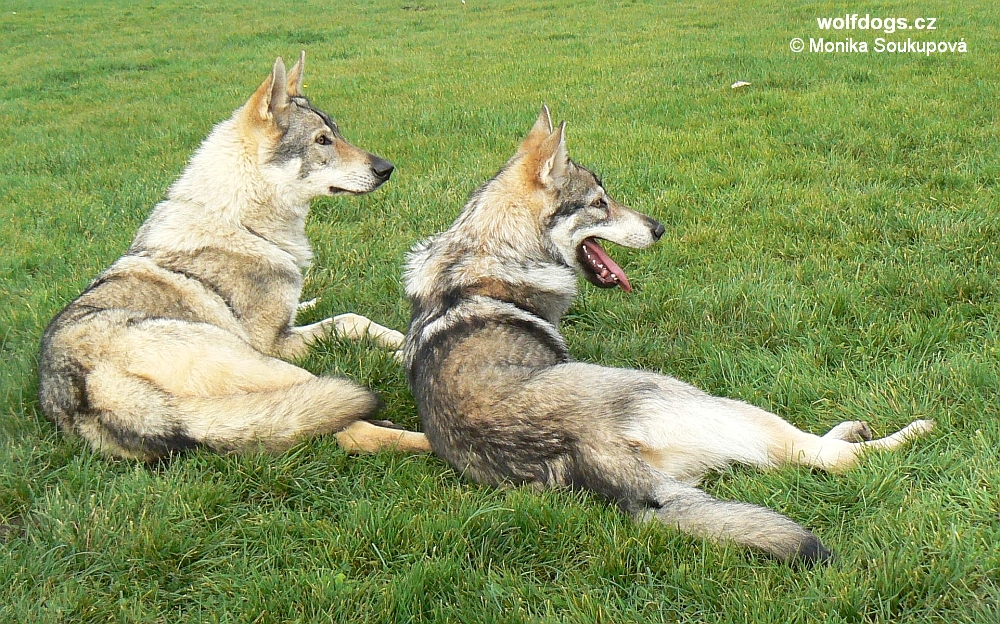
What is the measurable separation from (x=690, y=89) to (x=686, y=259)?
493 cm

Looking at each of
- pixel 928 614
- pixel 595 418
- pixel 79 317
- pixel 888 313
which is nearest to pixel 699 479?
pixel 595 418

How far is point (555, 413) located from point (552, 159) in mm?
1674

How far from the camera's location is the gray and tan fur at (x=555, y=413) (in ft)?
9.02

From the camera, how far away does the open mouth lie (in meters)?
4.36

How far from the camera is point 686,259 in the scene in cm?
527

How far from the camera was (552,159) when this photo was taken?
13.4 ft

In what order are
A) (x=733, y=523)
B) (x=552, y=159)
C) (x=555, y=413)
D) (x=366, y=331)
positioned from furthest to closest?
(x=366, y=331) → (x=552, y=159) → (x=555, y=413) → (x=733, y=523)

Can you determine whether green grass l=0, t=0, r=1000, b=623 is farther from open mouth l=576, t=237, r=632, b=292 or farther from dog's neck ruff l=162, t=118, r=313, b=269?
dog's neck ruff l=162, t=118, r=313, b=269

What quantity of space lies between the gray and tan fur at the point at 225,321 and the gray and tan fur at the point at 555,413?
1.55ft

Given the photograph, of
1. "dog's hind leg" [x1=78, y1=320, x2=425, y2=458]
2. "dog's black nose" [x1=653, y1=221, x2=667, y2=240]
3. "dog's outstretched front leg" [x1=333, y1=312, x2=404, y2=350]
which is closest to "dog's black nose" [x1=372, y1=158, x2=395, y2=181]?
"dog's outstretched front leg" [x1=333, y1=312, x2=404, y2=350]

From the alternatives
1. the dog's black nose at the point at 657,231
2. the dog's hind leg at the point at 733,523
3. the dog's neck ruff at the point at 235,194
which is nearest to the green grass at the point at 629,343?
the dog's hind leg at the point at 733,523

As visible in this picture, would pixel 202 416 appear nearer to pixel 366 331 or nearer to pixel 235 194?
pixel 366 331

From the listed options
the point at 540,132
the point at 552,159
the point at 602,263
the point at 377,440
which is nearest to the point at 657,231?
the point at 602,263

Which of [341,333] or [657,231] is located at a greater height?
[657,231]
